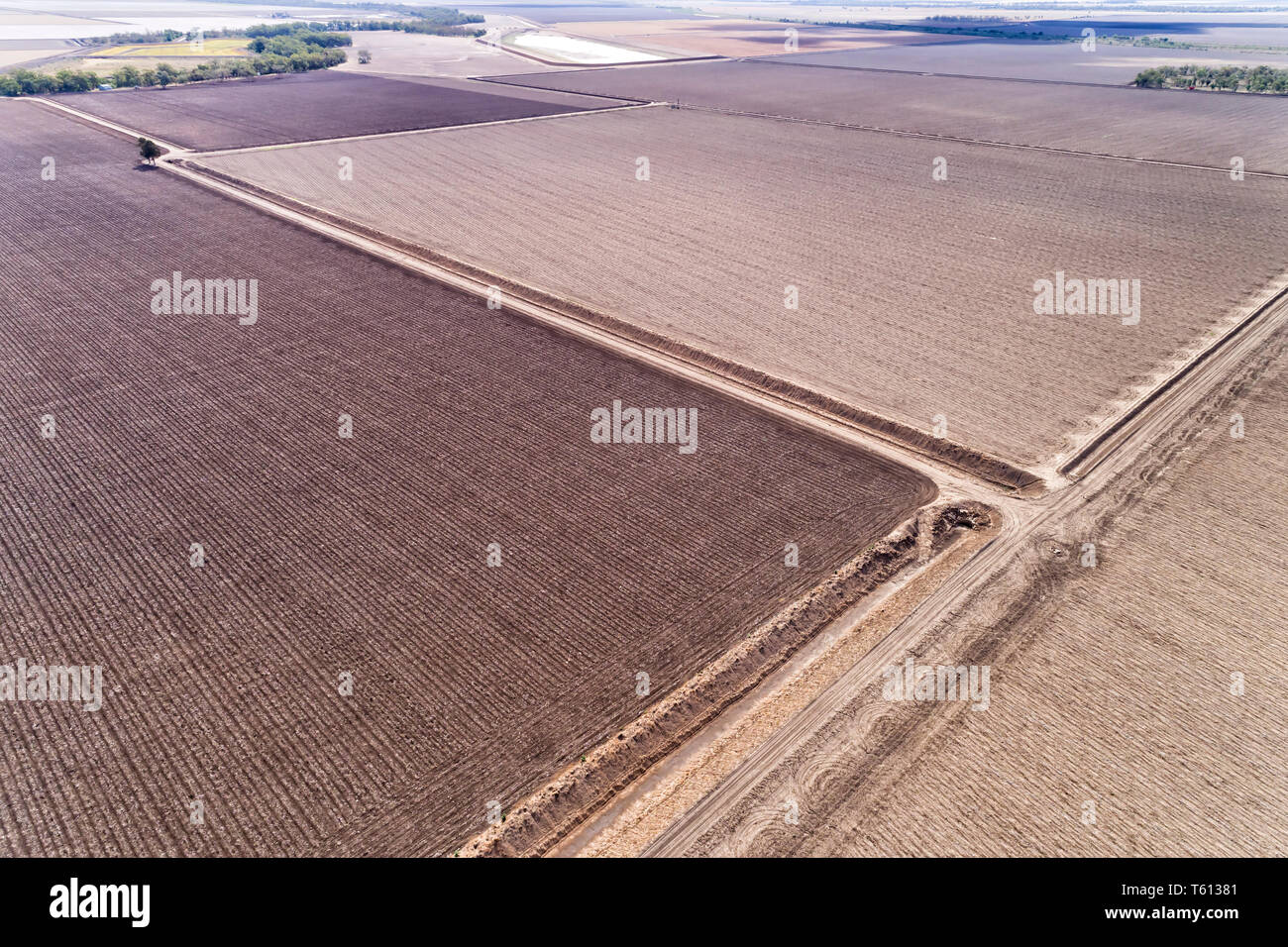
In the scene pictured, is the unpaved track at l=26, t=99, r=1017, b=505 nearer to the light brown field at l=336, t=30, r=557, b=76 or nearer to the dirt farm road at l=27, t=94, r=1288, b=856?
the dirt farm road at l=27, t=94, r=1288, b=856

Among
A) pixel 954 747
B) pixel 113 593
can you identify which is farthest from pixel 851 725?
pixel 113 593

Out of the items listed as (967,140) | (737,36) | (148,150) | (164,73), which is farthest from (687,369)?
(737,36)

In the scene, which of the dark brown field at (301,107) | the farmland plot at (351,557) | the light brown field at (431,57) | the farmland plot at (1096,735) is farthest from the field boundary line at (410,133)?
the farmland plot at (1096,735)

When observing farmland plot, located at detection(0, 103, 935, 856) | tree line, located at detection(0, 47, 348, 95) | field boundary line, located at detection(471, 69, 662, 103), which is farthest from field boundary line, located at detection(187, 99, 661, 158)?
tree line, located at detection(0, 47, 348, 95)

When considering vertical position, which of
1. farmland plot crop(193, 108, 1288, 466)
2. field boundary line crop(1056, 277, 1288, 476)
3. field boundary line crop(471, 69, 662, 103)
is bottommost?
field boundary line crop(1056, 277, 1288, 476)
